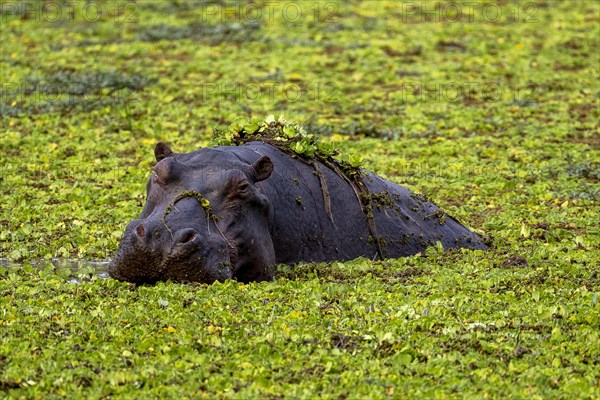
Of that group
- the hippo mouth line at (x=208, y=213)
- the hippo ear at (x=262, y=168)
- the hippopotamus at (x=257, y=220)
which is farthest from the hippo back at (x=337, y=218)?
the hippo mouth line at (x=208, y=213)

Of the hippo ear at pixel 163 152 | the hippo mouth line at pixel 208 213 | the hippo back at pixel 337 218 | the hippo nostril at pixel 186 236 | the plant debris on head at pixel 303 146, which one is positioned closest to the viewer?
the hippo nostril at pixel 186 236

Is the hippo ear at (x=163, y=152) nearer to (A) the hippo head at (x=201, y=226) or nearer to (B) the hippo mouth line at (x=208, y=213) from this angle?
(A) the hippo head at (x=201, y=226)

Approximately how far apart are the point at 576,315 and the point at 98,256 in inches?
165

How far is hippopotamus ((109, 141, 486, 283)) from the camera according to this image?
7922mm

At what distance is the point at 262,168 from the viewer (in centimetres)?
859

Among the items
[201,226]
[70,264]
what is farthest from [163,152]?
[70,264]

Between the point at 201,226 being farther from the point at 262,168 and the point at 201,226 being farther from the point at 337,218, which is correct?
the point at 337,218

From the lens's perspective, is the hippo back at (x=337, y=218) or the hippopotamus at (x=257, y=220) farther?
the hippo back at (x=337, y=218)

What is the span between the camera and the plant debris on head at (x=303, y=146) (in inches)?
379

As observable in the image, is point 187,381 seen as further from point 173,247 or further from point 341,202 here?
point 341,202

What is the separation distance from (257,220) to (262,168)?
1.27 feet

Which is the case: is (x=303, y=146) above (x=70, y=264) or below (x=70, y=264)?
above

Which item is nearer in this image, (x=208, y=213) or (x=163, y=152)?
(x=208, y=213)

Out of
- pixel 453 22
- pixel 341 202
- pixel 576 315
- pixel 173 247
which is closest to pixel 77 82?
pixel 453 22
